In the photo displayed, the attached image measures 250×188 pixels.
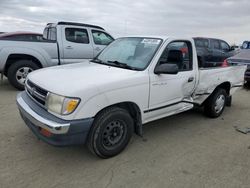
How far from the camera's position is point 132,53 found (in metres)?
3.97

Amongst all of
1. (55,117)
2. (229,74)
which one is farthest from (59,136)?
(229,74)

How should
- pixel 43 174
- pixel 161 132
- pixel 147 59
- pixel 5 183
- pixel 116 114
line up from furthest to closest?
pixel 161 132 < pixel 147 59 < pixel 116 114 < pixel 43 174 < pixel 5 183

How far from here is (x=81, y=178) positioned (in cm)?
295

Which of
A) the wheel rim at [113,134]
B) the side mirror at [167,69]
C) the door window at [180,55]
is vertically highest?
the door window at [180,55]

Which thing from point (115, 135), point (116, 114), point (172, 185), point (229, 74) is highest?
point (229, 74)

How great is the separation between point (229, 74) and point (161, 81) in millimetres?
2283

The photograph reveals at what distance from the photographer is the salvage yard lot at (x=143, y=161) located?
2917mm

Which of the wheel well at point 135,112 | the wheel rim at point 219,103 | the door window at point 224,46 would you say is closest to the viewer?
the wheel well at point 135,112

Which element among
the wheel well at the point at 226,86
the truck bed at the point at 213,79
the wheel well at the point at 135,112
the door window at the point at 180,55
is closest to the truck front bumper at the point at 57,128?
the wheel well at the point at 135,112

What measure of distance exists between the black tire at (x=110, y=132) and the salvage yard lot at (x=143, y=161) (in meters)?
0.16

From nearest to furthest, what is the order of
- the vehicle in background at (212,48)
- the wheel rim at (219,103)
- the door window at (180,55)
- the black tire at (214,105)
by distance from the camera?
the door window at (180,55)
the black tire at (214,105)
the wheel rim at (219,103)
the vehicle in background at (212,48)

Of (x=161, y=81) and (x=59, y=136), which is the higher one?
(x=161, y=81)

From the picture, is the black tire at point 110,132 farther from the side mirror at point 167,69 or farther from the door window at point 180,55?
the door window at point 180,55

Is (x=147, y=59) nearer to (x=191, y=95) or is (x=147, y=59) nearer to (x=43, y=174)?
(x=191, y=95)
